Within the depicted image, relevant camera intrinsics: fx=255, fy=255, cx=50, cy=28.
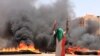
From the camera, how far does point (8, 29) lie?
305 ft

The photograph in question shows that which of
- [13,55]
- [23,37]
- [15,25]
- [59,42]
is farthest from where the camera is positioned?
[15,25]

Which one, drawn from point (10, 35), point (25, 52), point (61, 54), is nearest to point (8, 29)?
point (10, 35)

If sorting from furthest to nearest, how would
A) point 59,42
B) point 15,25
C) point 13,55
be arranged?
point 15,25
point 13,55
point 59,42

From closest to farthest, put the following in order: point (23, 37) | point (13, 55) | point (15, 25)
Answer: point (13, 55)
point (23, 37)
point (15, 25)

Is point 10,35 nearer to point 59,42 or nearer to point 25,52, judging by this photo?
point 25,52

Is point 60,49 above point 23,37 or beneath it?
beneath

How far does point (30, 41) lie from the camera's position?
8556 centimetres

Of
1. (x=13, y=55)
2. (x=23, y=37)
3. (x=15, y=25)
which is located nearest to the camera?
(x=13, y=55)

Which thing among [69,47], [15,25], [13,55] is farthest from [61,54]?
[15,25]

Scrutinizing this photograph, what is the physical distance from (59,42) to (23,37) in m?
67.2

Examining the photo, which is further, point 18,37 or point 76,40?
point 76,40

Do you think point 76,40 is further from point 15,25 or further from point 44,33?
point 15,25

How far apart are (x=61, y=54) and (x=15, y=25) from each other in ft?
240

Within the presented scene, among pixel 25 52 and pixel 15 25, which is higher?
pixel 15 25
